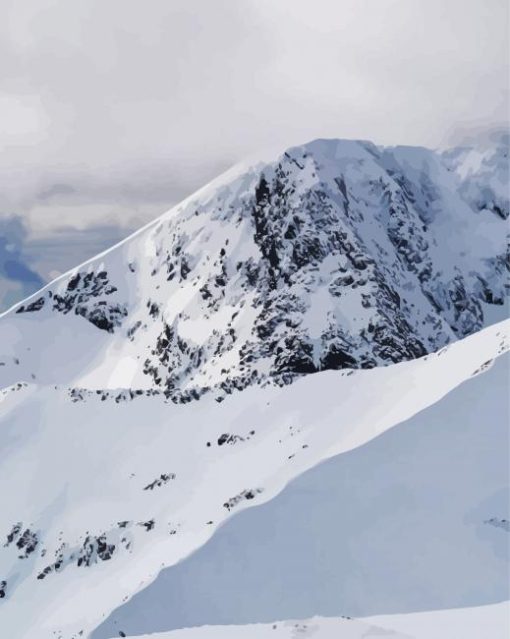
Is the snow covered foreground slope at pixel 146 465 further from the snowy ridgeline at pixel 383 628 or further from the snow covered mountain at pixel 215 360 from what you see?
the snowy ridgeline at pixel 383 628

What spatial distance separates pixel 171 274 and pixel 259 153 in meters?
35.1

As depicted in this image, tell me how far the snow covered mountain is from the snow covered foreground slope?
162 mm

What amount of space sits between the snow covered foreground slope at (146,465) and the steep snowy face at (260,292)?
60010 mm

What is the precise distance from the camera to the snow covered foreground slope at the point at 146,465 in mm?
30031

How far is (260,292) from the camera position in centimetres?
13325

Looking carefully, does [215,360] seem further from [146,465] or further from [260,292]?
[146,465]

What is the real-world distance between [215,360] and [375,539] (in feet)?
331

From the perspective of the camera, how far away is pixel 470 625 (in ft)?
51.5

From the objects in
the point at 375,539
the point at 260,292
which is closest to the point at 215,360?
the point at 260,292

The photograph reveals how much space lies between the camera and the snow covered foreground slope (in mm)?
30031

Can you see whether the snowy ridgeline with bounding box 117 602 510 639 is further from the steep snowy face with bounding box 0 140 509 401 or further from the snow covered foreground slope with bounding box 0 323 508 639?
the steep snowy face with bounding box 0 140 509 401

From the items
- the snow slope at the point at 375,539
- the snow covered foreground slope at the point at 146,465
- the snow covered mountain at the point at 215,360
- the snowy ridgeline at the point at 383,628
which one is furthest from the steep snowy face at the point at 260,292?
the snowy ridgeline at the point at 383,628

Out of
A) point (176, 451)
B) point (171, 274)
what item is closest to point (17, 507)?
point (176, 451)

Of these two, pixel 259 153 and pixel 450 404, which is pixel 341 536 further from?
pixel 259 153
